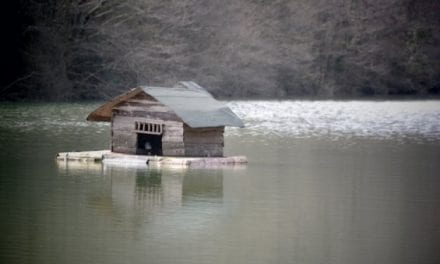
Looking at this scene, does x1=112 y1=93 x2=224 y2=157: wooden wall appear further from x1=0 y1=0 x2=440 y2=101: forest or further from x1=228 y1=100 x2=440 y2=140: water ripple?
x1=0 y1=0 x2=440 y2=101: forest

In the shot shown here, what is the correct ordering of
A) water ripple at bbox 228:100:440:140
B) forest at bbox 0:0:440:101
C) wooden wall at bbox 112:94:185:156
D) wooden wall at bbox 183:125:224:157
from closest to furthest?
wooden wall at bbox 112:94:185:156 < wooden wall at bbox 183:125:224:157 < water ripple at bbox 228:100:440:140 < forest at bbox 0:0:440:101

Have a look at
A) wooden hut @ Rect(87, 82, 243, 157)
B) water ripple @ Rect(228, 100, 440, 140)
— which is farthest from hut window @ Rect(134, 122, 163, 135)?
water ripple @ Rect(228, 100, 440, 140)

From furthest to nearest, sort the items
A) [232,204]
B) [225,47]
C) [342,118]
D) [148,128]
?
[225,47] < [342,118] < [148,128] < [232,204]

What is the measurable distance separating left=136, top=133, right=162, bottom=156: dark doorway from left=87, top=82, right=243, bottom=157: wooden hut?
1.0 inches

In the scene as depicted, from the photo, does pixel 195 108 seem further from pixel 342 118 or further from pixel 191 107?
pixel 342 118

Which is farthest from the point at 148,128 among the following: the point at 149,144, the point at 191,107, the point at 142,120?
the point at 191,107

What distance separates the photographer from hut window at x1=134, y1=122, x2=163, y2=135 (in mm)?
24095

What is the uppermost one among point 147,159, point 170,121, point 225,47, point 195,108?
point 225,47

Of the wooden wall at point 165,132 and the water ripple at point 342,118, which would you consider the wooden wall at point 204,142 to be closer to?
the wooden wall at point 165,132

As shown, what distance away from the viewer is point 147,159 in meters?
23.8

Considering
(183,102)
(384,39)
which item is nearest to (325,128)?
(183,102)

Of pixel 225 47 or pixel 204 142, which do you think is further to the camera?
pixel 225 47

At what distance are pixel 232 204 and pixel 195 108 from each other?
214 inches

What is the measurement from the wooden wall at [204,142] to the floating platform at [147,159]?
0.43 meters
